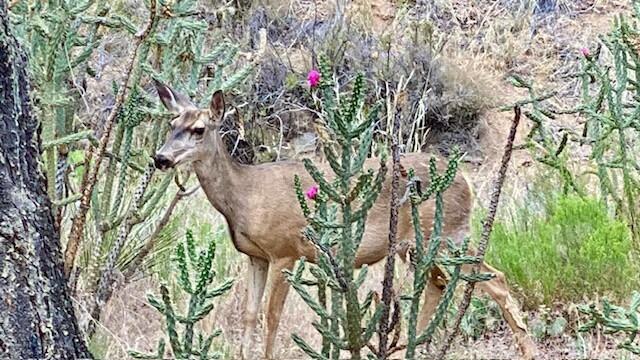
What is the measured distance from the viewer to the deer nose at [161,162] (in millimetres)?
5862

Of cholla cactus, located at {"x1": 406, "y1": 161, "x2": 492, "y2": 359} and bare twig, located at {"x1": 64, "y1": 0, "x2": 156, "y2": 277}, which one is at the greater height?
cholla cactus, located at {"x1": 406, "y1": 161, "x2": 492, "y2": 359}

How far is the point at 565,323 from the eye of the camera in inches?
235

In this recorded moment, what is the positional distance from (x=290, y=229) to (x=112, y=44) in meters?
7.79

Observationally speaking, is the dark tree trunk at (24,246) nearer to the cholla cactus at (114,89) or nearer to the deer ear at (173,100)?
the cholla cactus at (114,89)

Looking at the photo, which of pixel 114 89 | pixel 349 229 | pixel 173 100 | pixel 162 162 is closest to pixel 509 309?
pixel 162 162

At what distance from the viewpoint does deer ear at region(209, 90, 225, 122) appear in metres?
6.25

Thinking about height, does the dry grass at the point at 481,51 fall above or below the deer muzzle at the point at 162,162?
below

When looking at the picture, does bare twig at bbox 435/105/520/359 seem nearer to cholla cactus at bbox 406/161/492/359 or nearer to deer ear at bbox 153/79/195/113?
cholla cactus at bbox 406/161/492/359

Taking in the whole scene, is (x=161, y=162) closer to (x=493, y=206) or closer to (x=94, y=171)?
(x=94, y=171)

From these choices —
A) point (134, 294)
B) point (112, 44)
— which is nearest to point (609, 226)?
point (134, 294)

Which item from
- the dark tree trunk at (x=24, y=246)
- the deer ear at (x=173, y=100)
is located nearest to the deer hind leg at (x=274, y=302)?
the deer ear at (x=173, y=100)

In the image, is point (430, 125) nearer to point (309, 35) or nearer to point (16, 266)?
point (309, 35)

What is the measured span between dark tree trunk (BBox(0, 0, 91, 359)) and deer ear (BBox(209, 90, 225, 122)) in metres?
3.24

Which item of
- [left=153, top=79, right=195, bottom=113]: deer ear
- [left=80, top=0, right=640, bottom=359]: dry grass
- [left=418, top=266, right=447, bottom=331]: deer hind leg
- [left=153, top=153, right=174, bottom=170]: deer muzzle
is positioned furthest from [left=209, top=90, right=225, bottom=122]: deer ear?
[left=80, top=0, right=640, bottom=359]: dry grass
